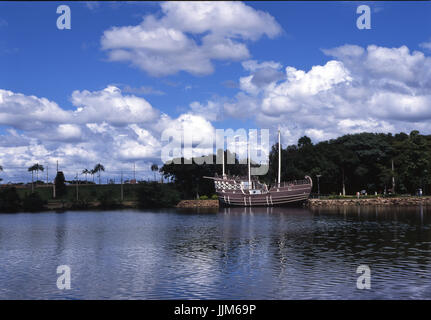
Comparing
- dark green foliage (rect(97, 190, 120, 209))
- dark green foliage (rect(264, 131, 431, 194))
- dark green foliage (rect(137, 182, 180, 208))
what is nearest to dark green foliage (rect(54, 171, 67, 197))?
dark green foliage (rect(97, 190, 120, 209))

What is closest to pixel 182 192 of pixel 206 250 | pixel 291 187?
pixel 291 187

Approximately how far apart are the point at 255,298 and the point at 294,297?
2028 mm

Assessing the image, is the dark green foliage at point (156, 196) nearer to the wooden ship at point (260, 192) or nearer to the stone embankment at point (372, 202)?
the wooden ship at point (260, 192)

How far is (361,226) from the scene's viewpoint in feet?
201

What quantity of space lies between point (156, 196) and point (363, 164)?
63.6m

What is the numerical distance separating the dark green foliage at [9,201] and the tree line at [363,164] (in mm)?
54765

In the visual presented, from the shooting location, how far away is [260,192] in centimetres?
11869

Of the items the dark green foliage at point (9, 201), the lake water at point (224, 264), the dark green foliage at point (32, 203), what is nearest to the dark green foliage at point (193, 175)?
Answer: the dark green foliage at point (32, 203)

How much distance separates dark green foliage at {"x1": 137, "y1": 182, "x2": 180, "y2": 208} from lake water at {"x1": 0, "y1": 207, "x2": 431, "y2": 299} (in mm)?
88362

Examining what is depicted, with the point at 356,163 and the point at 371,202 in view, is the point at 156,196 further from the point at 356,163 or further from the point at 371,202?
the point at 371,202

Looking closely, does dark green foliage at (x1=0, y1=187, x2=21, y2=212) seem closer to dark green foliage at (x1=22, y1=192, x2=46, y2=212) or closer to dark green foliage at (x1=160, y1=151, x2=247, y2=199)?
dark green foliage at (x1=22, y1=192, x2=46, y2=212)

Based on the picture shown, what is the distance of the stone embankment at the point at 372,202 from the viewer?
11469cm

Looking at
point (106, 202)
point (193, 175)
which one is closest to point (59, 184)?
point (106, 202)
